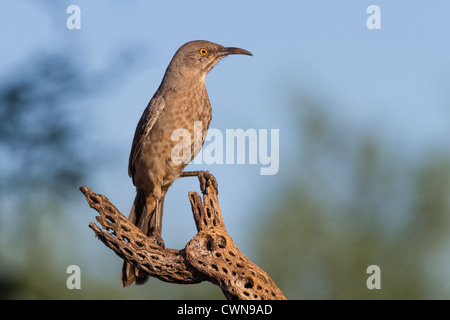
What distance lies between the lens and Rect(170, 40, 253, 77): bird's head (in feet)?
23.1

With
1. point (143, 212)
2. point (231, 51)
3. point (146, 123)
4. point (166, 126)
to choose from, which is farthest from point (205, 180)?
point (231, 51)

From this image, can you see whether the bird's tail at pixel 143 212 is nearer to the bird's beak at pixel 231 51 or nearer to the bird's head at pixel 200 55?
the bird's head at pixel 200 55

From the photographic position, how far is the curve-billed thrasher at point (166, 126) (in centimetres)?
671

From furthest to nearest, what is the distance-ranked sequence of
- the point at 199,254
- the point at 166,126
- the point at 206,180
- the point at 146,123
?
the point at 146,123 → the point at 166,126 → the point at 206,180 → the point at 199,254

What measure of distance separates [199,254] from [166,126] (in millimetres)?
1866

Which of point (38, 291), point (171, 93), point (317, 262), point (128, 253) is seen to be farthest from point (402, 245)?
point (128, 253)

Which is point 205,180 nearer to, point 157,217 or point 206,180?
point 206,180

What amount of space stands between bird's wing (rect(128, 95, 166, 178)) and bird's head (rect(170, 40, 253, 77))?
49 cm

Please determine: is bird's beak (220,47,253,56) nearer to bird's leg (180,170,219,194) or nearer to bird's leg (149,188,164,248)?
bird's leg (180,170,219,194)

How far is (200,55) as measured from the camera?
23.3ft

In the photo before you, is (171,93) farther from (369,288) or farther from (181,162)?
(369,288)

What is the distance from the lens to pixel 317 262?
1309cm

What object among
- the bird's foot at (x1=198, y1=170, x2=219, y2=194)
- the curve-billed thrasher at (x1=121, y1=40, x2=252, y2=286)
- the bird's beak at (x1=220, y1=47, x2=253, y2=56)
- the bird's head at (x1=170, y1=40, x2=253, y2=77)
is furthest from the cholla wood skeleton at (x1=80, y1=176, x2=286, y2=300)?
the bird's beak at (x1=220, y1=47, x2=253, y2=56)

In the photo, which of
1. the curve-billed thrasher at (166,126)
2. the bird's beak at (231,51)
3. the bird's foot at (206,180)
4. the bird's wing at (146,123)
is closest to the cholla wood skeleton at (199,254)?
the bird's foot at (206,180)
